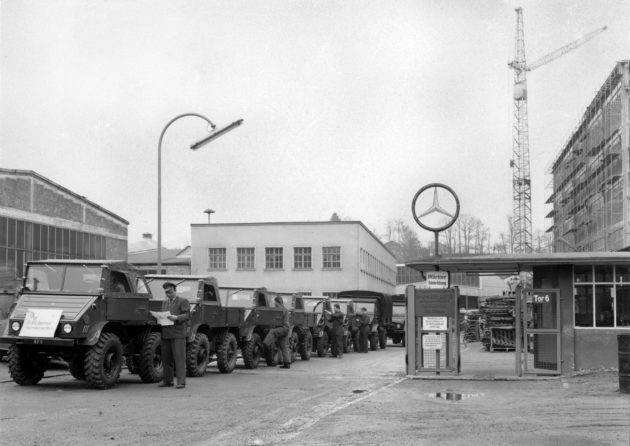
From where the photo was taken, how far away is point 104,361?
14812 mm

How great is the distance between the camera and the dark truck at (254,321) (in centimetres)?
2089

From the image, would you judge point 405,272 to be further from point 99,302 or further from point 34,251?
point 99,302

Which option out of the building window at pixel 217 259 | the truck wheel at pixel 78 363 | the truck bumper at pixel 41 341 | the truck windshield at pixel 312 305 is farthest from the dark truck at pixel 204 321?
the building window at pixel 217 259

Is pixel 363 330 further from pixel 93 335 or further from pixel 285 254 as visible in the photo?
pixel 285 254

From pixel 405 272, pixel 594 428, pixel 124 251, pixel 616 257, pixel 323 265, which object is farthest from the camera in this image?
pixel 405 272

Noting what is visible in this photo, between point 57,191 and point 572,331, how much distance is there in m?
33.1

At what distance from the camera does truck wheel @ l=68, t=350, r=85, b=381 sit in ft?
48.0

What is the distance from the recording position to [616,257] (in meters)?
17.8

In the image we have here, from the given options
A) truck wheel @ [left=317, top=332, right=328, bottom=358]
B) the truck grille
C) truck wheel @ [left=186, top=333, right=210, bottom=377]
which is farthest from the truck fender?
truck wheel @ [left=317, top=332, right=328, bottom=358]

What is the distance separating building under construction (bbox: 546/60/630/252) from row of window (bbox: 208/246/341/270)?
57.2ft

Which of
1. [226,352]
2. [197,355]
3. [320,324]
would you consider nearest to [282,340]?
[226,352]

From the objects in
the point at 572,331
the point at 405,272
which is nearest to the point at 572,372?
the point at 572,331

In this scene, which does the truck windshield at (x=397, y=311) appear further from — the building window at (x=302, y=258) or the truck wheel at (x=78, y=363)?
the truck wheel at (x=78, y=363)

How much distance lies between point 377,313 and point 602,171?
96.2ft
